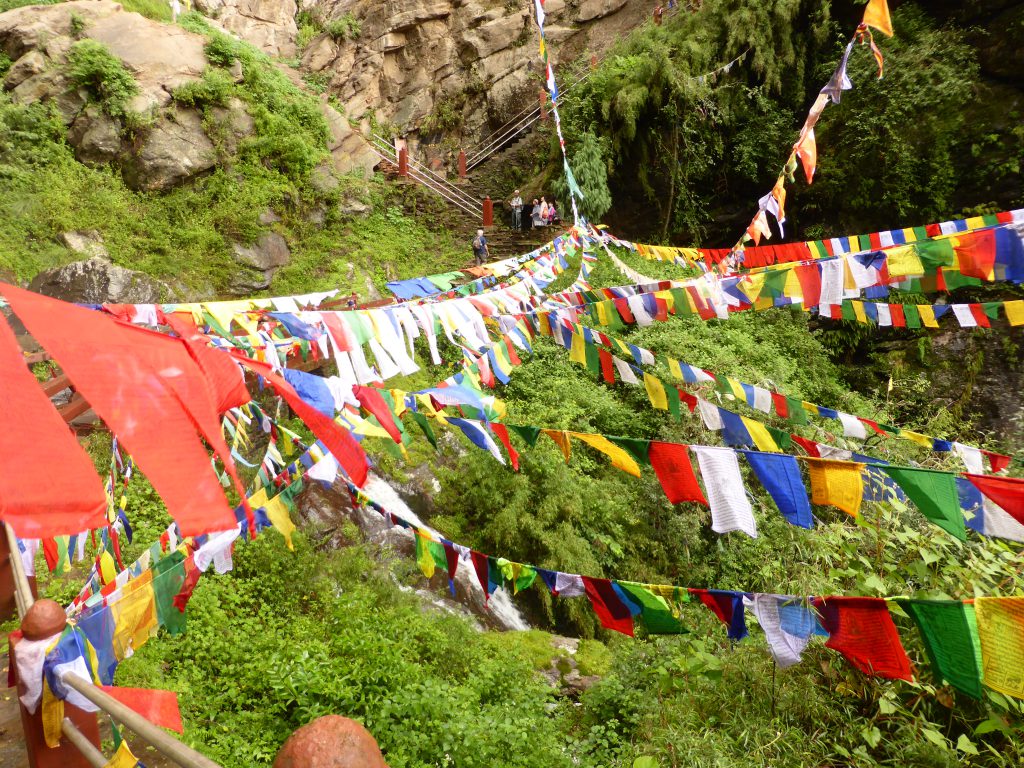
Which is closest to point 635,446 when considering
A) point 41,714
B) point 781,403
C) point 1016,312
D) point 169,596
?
point 781,403

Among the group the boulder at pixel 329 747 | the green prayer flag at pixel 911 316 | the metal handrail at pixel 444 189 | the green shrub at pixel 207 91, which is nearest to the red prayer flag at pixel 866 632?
the boulder at pixel 329 747

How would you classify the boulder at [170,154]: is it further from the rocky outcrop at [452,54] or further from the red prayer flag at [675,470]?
the red prayer flag at [675,470]

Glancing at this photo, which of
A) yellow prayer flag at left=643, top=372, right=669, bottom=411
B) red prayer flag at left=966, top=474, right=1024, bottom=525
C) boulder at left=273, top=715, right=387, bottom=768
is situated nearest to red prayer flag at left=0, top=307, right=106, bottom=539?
boulder at left=273, top=715, right=387, bottom=768

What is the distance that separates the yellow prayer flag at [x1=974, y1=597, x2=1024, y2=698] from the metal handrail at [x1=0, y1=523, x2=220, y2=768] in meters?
2.66

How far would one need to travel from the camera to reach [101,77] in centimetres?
1123

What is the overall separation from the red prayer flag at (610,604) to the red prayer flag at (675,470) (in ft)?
2.10

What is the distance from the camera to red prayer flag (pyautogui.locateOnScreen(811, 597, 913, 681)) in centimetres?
247

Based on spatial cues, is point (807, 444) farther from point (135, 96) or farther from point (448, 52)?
point (448, 52)

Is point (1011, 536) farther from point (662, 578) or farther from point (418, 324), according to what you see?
point (662, 578)

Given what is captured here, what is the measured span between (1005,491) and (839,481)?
620mm

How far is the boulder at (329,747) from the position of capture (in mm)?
1185

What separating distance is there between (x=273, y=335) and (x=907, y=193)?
12037mm

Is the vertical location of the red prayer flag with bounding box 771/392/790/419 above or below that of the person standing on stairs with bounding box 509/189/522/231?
below

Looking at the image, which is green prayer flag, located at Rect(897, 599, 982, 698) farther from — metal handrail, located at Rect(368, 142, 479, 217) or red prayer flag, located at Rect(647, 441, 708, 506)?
metal handrail, located at Rect(368, 142, 479, 217)
